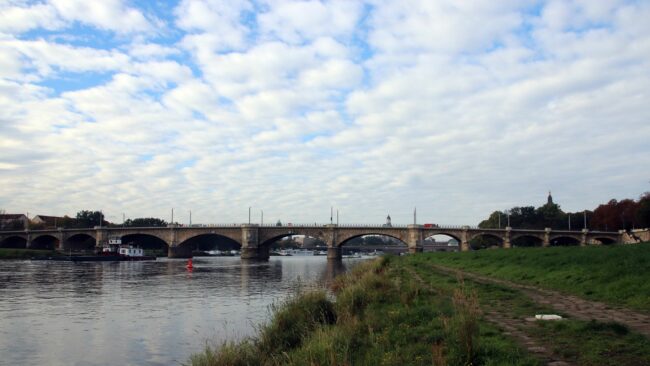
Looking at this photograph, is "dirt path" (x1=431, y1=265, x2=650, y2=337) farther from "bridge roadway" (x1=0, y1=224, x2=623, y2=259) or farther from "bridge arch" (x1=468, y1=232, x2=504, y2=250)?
"bridge arch" (x1=468, y1=232, x2=504, y2=250)

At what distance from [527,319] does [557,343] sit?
358 cm

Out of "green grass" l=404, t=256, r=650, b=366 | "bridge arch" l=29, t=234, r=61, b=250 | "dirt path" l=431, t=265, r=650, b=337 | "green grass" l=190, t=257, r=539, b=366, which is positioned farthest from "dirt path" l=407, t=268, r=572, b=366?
"bridge arch" l=29, t=234, r=61, b=250

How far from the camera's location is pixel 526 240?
144375mm

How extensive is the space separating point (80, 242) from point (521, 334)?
157203 millimetres

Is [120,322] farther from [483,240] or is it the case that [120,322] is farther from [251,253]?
[483,240]

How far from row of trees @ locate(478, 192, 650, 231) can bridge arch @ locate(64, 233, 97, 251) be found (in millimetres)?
116256

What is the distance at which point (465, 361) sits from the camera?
930cm

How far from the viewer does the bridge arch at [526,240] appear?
5246 inches

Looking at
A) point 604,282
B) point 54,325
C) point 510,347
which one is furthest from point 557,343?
point 54,325

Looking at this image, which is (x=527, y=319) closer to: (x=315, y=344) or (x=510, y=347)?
(x=510, y=347)

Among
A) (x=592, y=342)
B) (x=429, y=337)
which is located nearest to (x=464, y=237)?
(x=429, y=337)

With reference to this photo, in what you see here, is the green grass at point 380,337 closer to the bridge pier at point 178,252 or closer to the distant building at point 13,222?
the bridge pier at point 178,252

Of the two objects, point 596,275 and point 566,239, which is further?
point 566,239

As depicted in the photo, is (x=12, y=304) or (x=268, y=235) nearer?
(x=12, y=304)
